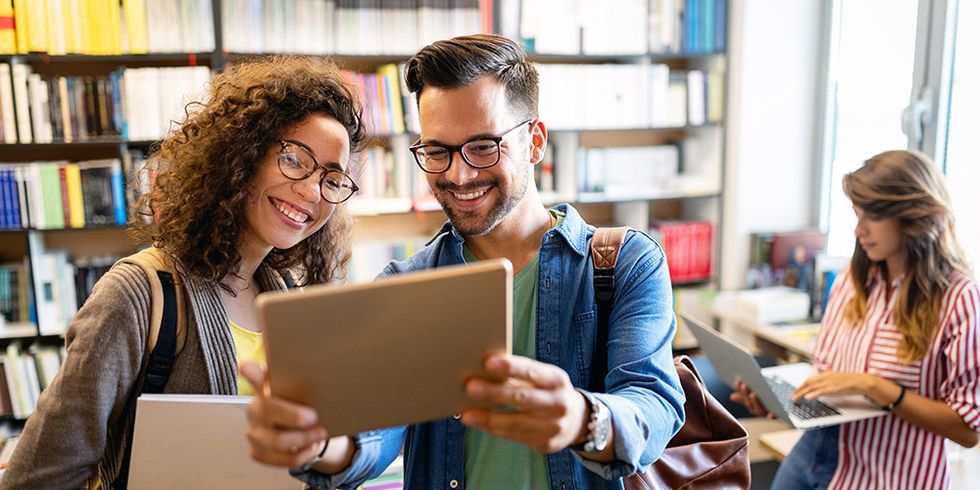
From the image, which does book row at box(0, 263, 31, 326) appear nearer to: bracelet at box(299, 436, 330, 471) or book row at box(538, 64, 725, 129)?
book row at box(538, 64, 725, 129)

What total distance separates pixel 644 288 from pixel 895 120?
270cm

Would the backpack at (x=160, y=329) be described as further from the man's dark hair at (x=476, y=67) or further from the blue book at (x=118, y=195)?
the blue book at (x=118, y=195)

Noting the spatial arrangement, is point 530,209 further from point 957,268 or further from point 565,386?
point 957,268

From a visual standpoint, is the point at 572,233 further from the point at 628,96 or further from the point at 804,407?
the point at 628,96

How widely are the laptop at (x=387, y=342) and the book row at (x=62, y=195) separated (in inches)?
98.9

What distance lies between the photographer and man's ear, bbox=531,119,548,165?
4.18 feet

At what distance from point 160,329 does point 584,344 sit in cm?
69

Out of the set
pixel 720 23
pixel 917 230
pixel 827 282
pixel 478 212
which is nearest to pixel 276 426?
pixel 478 212

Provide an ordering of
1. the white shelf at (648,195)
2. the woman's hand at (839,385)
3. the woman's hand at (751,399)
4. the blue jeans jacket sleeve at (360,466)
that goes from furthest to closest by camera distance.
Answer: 1. the white shelf at (648,195)
2. the woman's hand at (751,399)
3. the woman's hand at (839,385)
4. the blue jeans jacket sleeve at (360,466)

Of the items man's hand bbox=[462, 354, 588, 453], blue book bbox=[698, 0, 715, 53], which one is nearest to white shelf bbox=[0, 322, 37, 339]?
man's hand bbox=[462, 354, 588, 453]

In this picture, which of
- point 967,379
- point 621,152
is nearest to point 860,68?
point 621,152

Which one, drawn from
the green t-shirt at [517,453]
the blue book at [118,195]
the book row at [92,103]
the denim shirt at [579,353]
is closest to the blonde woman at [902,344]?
the denim shirt at [579,353]

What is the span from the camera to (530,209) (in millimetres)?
1246

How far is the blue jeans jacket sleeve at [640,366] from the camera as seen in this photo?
0.91 meters
